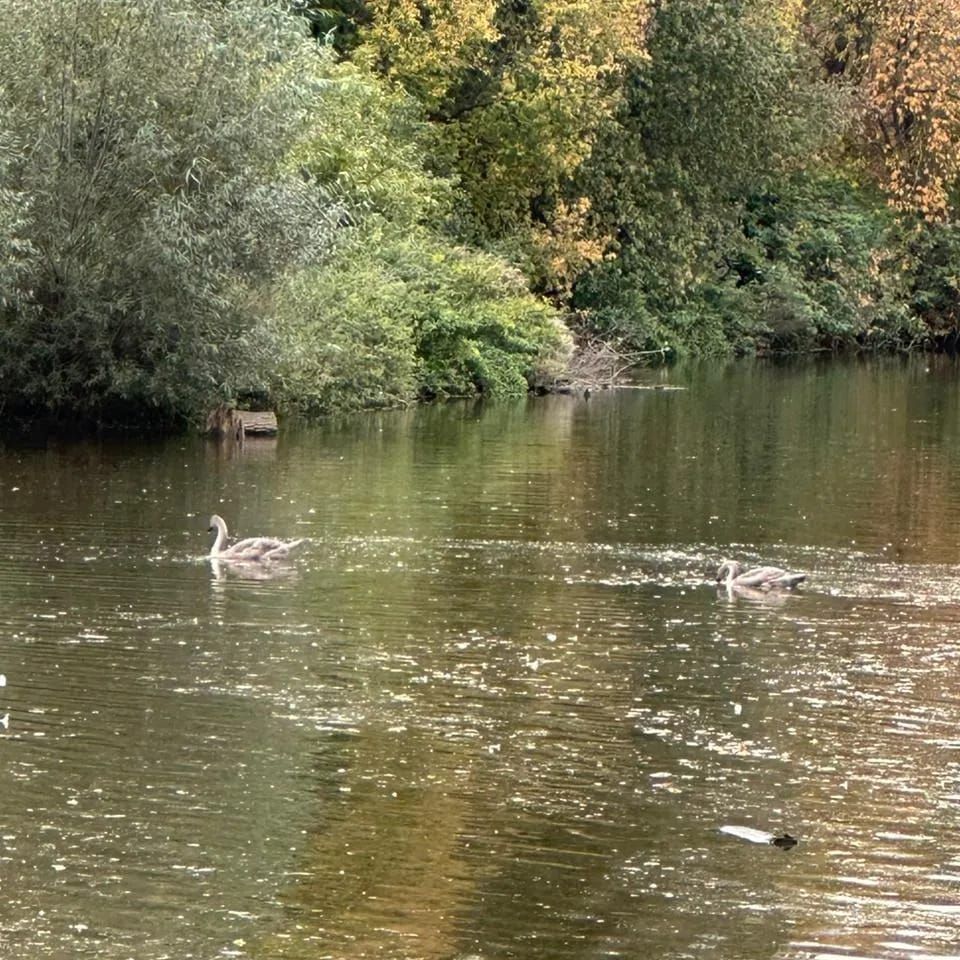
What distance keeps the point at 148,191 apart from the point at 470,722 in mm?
18765

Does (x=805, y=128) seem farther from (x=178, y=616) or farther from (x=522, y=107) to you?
(x=178, y=616)

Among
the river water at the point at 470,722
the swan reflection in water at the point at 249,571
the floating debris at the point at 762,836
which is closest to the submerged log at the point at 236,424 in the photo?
the river water at the point at 470,722

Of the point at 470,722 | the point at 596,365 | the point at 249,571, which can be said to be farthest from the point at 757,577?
→ the point at 596,365

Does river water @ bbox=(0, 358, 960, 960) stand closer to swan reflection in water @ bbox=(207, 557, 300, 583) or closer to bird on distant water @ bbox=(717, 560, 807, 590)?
swan reflection in water @ bbox=(207, 557, 300, 583)

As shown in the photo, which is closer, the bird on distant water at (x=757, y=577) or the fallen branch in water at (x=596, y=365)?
the bird on distant water at (x=757, y=577)

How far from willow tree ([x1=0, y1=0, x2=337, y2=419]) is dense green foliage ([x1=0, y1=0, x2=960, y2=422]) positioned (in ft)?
0.16

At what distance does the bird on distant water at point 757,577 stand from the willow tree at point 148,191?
12.9m

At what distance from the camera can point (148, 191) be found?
104 feet

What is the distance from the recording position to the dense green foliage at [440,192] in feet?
102

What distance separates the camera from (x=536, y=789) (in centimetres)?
1301

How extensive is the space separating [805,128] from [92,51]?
32.0 m

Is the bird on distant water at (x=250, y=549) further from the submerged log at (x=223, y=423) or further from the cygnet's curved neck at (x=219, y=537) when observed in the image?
the submerged log at (x=223, y=423)

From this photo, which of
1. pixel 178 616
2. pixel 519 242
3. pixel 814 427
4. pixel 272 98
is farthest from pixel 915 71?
pixel 178 616

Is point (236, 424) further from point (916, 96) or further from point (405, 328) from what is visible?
point (916, 96)
